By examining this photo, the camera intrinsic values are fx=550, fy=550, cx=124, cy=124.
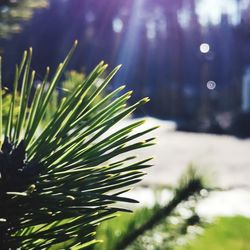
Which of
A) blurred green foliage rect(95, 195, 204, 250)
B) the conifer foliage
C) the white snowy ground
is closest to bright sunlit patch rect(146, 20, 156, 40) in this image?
the white snowy ground

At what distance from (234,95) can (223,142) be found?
12927mm

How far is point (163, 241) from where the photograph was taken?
137 cm

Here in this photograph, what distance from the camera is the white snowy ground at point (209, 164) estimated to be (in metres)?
7.34

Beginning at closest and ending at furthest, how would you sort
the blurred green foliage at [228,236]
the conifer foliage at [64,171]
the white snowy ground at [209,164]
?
1. the conifer foliage at [64,171]
2. the blurred green foliage at [228,236]
3. the white snowy ground at [209,164]

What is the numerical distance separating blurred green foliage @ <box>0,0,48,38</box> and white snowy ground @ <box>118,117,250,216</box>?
61cm

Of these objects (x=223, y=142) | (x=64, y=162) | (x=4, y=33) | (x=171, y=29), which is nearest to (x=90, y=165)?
(x=64, y=162)

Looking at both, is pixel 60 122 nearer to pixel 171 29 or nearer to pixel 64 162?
pixel 64 162

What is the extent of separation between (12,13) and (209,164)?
2.26 feet

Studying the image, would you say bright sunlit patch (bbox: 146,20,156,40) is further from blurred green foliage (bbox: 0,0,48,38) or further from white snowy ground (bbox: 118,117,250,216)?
blurred green foliage (bbox: 0,0,48,38)

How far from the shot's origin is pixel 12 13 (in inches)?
47.7

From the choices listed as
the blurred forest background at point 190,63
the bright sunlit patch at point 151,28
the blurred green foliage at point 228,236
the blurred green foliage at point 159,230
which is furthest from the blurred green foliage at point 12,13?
the bright sunlit patch at point 151,28

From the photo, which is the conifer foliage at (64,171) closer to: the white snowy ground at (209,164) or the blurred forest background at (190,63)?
the white snowy ground at (209,164)

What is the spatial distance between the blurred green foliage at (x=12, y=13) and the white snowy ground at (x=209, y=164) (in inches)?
24.1

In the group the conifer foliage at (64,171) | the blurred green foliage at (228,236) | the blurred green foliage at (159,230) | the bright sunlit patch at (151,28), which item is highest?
the conifer foliage at (64,171)
